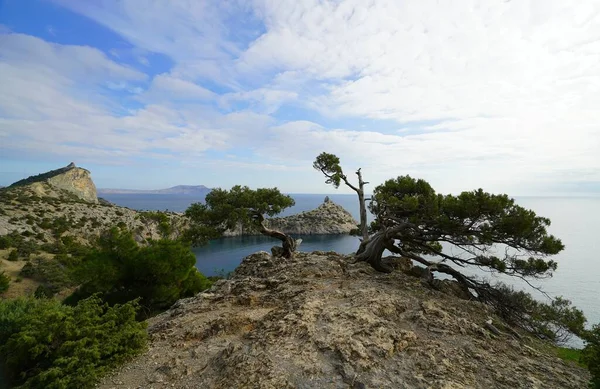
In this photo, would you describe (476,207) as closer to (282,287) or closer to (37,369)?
(282,287)

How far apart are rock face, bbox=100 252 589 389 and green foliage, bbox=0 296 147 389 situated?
0.49 metres

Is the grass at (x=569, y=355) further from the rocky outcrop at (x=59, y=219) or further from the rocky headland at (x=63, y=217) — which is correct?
the rocky outcrop at (x=59, y=219)

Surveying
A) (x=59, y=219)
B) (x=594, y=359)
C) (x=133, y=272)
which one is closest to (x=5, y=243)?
(x=59, y=219)

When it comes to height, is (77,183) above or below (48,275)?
above

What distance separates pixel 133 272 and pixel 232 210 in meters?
6.37

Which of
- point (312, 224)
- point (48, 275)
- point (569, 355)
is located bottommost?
point (312, 224)

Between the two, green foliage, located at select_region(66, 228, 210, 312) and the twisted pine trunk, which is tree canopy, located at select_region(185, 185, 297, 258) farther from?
green foliage, located at select_region(66, 228, 210, 312)

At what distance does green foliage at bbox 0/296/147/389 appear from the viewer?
6168mm

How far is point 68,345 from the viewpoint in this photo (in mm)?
6695

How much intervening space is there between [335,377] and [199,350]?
3.69 m

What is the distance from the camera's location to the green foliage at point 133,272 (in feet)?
48.7

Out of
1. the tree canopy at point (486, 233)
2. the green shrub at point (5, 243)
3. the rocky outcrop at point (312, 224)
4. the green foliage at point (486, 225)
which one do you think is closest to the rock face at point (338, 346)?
the tree canopy at point (486, 233)

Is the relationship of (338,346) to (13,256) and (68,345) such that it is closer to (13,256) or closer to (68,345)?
(68,345)

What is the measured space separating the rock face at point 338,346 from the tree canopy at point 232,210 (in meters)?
4.82
